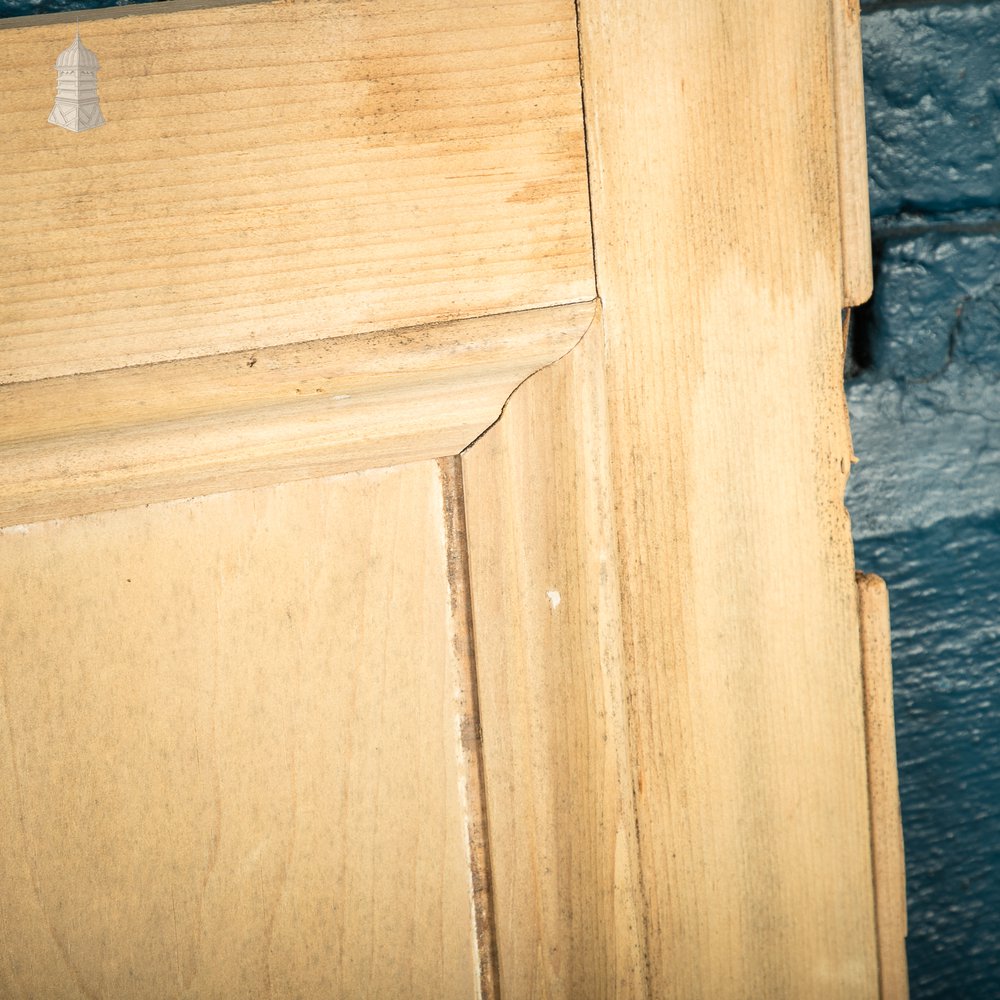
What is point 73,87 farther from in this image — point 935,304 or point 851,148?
point 935,304

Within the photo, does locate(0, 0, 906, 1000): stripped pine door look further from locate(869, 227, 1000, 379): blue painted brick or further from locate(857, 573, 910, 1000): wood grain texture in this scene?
locate(869, 227, 1000, 379): blue painted brick

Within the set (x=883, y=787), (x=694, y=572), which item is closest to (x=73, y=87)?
(x=694, y=572)

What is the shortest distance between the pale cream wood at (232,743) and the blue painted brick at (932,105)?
0.38m

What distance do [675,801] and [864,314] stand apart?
351 millimetres

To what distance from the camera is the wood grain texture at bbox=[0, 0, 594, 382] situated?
0.36 meters

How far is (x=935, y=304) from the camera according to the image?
0.61 metres

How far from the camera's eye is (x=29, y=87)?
35cm

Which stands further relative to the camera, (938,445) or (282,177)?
(938,445)

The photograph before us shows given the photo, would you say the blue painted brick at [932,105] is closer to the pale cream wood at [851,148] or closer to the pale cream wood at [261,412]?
the pale cream wood at [851,148]

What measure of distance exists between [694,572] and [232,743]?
9.3 inches

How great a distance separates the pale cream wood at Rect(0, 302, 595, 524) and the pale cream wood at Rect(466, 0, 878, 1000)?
0.03m

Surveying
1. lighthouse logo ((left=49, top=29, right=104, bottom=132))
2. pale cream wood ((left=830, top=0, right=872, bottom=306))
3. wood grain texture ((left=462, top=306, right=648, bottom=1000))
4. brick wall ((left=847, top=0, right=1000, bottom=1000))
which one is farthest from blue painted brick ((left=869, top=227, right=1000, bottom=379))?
lighthouse logo ((left=49, top=29, right=104, bottom=132))

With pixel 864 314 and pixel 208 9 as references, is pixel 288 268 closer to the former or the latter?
pixel 208 9

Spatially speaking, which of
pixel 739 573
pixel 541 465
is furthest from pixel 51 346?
pixel 739 573
